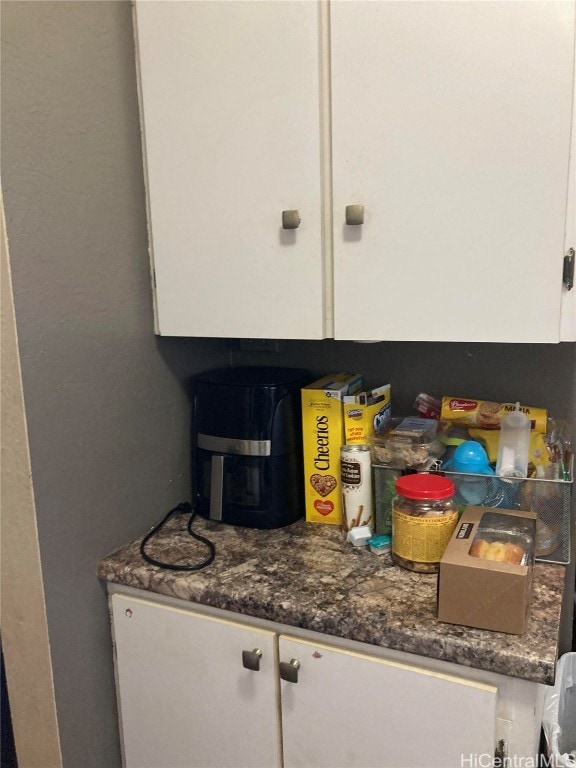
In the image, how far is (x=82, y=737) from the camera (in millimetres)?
1130

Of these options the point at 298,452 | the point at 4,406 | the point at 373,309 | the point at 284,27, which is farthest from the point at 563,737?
the point at 284,27

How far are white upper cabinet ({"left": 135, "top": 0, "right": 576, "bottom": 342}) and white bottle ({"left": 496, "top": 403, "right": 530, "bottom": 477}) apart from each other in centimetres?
25

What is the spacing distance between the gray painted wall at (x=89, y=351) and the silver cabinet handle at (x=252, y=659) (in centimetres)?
33

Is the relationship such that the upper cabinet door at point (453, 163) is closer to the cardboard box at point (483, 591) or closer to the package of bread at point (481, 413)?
the package of bread at point (481, 413)

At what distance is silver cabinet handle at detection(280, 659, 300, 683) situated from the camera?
98 centimetres

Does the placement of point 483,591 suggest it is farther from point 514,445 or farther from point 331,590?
point 514,445

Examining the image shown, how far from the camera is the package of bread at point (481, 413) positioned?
3.91 feet

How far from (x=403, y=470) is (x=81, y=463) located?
0.62 m

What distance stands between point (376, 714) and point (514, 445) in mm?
556

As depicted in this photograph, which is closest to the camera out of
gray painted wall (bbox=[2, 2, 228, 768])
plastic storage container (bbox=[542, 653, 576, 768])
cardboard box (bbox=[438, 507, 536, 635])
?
cardboard box (bbox=[438, 507, 536, 635])

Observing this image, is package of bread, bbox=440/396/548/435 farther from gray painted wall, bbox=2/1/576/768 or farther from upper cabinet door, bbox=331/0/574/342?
upper cabinet door, bbox=331/0/574/342

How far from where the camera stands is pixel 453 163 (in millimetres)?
988

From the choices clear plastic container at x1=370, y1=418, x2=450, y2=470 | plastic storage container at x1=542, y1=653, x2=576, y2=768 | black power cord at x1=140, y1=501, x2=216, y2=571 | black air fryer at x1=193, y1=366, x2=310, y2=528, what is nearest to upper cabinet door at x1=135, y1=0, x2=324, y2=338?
black air fryer at x1=193, y1=366, x2=310, y2=528

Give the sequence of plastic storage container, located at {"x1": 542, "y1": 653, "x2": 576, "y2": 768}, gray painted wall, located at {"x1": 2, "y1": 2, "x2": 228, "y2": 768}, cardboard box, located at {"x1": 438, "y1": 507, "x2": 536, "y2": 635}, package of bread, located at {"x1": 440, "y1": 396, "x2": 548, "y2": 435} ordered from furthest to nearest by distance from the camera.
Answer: package of bread, located at {"x1": 440, "y1": 396, "x2": 548, "y2": 435} → plastic storage container, located at {"x1": 542, "y1": 653, "x2": 576, "y2": 768} → gray painted wall, located at {"x1": 2, "y1": 2, "x2": 228, "y2": 768} → cardboard box, located at {"x1": 438, "y1": 507, "x2": 536, "y2": 635}
